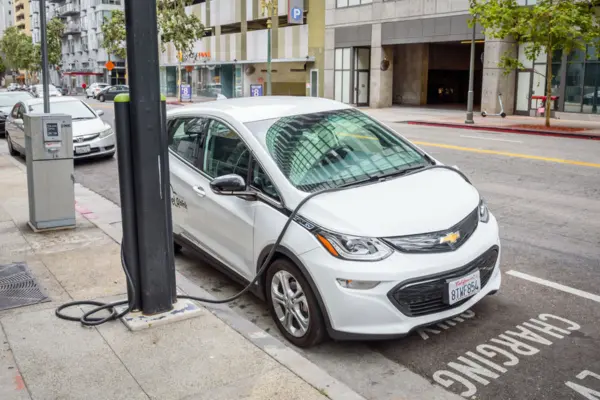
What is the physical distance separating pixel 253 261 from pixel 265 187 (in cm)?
62

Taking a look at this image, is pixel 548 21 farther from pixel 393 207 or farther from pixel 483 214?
pixel 393 207

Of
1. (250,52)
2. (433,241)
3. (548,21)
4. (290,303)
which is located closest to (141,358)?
(290,303)

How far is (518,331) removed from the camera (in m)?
5.06

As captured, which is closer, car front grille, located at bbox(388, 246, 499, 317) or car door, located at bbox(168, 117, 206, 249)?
car front grille, located at bbox(388, 246, 499, 317)

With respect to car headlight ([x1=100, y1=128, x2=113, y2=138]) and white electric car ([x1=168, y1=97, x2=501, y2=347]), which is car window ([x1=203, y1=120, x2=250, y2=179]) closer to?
white electric car ([x1=168, y1=97, x2=501, y2=347])

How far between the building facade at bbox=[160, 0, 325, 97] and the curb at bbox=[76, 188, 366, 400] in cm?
3301

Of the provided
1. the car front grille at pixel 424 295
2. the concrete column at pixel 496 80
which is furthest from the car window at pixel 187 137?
the concrete column at pixel 496 80

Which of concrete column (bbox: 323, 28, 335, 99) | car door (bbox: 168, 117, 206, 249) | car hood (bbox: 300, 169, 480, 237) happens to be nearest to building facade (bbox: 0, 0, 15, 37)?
concrete column (bbox: 323, 28, 335, 99)

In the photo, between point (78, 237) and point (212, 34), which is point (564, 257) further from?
point (212, 34)

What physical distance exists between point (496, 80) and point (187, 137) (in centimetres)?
2750

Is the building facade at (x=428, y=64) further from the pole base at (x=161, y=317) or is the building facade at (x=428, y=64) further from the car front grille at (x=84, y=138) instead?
the pole base at (x=161, y=317)

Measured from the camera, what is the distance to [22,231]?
8.28m

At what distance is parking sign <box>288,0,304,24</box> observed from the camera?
4138 cm

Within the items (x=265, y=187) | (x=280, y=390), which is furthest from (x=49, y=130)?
(x=280, y=390)
